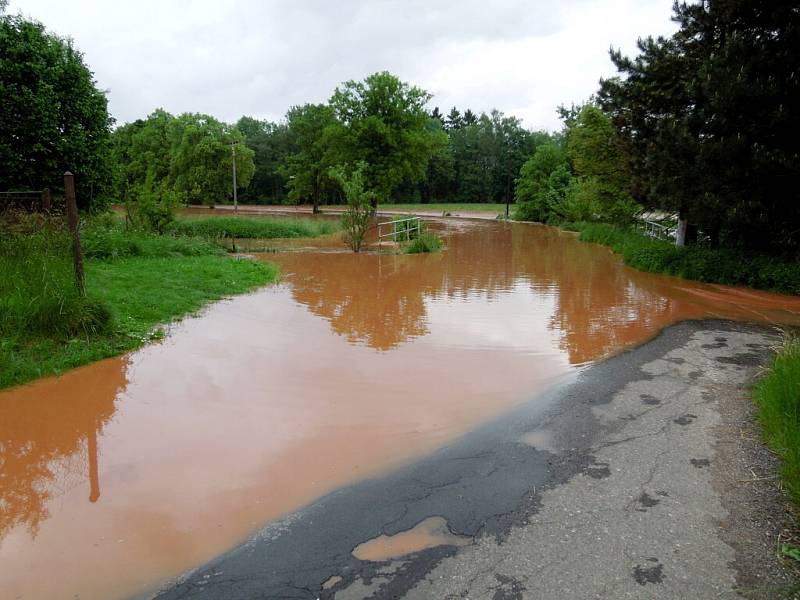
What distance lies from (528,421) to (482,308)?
624cm

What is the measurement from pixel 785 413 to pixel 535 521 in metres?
2.76

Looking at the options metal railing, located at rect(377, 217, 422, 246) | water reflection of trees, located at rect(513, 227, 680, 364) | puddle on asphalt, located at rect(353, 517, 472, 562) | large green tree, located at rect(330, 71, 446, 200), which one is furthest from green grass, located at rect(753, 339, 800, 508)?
large green tree, located at rect(330, 71, 446, 200)

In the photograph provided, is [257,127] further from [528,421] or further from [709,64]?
Answer: [528,421]

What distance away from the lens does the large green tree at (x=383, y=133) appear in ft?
141

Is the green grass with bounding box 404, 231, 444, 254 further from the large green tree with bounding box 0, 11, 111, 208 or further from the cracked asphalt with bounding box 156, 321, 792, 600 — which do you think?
the cracked asphalt with bounding box 156, 321, 792, 600

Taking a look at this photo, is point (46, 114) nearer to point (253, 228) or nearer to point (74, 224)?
point (74, 224)

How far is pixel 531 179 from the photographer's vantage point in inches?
1759

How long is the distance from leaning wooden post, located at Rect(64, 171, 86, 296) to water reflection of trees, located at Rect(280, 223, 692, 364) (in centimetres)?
407

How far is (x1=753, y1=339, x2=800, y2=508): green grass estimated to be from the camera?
4.30 m

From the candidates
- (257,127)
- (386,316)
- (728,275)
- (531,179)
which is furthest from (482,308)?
(257,127)

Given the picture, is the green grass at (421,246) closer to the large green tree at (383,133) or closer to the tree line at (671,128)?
the tree line at (671,128)

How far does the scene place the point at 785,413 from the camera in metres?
5.18

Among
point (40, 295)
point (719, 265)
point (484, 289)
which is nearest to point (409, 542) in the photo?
point (40, 295)

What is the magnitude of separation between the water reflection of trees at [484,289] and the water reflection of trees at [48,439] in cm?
401
